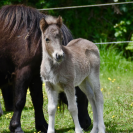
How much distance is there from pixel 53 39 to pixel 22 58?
93 cm

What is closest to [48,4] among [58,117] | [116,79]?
[116,79]

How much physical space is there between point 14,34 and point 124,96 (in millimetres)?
2748

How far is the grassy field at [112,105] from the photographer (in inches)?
167

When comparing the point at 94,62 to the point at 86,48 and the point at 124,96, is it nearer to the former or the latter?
the point at 86,48

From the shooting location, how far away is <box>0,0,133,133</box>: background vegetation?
14.8 feet

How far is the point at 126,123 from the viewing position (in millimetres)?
4242

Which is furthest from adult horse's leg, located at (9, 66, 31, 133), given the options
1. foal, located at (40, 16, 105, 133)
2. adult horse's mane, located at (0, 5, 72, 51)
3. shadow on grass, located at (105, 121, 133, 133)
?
shadow on grass, located at (105, 121, 133, 133)

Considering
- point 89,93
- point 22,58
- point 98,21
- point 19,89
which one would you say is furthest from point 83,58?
point 98,21

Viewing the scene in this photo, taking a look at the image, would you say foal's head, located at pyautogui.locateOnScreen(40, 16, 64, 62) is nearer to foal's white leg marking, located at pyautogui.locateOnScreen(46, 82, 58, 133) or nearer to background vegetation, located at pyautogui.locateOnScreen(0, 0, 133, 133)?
foal's white leg marking, located at pyautogui.locateOnScreen(46, 82, 58, 133)

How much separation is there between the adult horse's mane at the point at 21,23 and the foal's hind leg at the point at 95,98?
2.44ft

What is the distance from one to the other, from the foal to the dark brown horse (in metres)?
0.43

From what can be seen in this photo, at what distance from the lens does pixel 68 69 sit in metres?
3.26

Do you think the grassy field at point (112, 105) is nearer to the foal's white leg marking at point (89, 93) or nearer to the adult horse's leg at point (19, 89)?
the foal's white leg marking at point (89, 93)

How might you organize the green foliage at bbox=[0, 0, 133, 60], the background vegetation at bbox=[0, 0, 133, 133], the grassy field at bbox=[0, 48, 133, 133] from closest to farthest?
1. the grassy field at bbox=[0, 48, 133, 133]
2. the background vegetation at bbox=[0, 0, 133, 133]
3. the green foliage at bbox=[0, 0, 133, 60]
